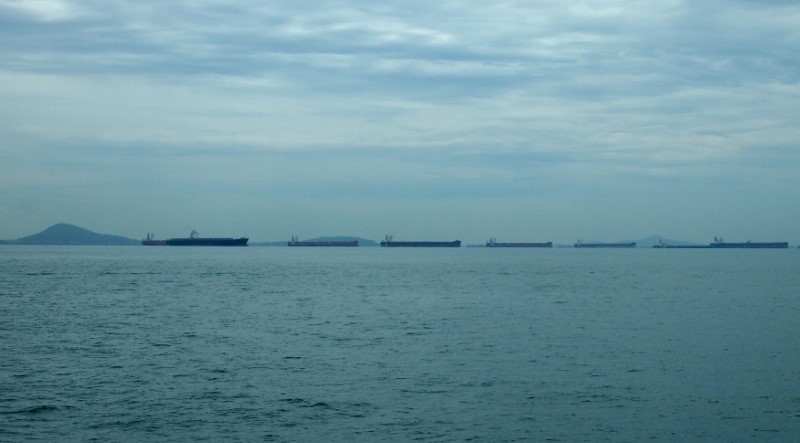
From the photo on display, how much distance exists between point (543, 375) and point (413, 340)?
12601 mm

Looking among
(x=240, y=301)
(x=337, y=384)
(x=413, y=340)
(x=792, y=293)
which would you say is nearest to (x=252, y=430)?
(x=337, y=384)

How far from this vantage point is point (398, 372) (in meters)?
36.8

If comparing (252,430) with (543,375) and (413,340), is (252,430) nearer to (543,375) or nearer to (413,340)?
(543,375)

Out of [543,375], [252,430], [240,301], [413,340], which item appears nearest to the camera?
[252,430]

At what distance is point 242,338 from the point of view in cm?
4856

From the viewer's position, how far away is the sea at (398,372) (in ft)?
90.2

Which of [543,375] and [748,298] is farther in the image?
[748,298]

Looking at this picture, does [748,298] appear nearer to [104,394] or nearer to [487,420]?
[487,420]

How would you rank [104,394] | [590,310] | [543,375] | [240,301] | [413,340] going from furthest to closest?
[240,301] < [590,310] < [413,340] < [543,375] < [104,394]

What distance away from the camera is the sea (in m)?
27.5

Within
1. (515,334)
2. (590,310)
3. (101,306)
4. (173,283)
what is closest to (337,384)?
(515,334)

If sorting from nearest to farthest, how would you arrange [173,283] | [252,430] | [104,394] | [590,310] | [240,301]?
[252,430] < [104,394] < [590,310] < [240,301] < [173,283]

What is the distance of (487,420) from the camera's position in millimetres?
28281

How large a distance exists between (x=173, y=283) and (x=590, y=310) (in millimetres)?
57116
